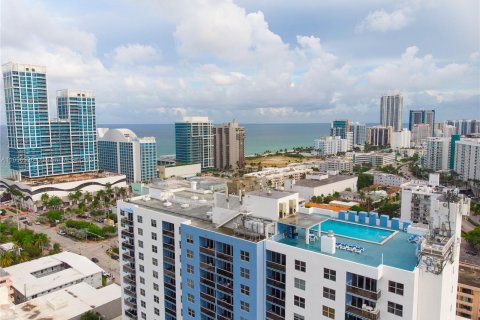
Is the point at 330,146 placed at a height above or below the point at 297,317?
below

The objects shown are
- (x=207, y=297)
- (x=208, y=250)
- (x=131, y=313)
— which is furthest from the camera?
(x=131, y=313)

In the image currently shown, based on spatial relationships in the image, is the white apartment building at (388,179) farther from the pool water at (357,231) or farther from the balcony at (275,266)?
the balcony at (275,266)

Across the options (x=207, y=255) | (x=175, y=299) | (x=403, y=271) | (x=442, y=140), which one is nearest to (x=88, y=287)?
(x=175, y=299)

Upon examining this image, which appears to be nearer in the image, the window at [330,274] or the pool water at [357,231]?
the window at [330,274]

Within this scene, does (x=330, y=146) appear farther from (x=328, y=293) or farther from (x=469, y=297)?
(x=328, y=293)

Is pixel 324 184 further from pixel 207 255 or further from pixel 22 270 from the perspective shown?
pixel 207 255

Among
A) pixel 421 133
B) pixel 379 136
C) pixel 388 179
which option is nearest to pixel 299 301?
pixel 388 179

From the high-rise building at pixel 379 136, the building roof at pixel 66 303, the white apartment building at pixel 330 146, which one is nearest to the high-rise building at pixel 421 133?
the high-rise building at pixel 379 136
